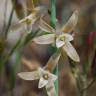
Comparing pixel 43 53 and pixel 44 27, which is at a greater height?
pixel 44 27

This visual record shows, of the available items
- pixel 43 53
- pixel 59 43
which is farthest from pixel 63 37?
pixel 43 53

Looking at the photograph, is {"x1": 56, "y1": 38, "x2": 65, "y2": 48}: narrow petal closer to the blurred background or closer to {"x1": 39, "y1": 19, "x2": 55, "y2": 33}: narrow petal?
{"x1": 39, "y1": 19, "x2": 55, "y2": 33}: narrow petal

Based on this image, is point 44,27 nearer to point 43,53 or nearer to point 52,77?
point 52,77

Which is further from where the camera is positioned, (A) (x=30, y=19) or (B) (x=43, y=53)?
(B) (x=43, y=53)

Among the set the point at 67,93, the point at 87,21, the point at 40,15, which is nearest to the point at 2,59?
the point at 40,15

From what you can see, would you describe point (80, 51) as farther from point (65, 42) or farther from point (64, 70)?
point (65, 42)

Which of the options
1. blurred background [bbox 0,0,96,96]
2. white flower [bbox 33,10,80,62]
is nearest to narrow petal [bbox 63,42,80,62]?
white flower [bbox 33,10,80,62]

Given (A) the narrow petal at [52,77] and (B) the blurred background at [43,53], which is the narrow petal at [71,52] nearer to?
(A) the narrow petal at [52,77]

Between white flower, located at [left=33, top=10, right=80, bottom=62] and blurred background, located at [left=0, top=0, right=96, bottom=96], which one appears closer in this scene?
white flower, located at [left=33, top=10, right=80, bottom=62]
